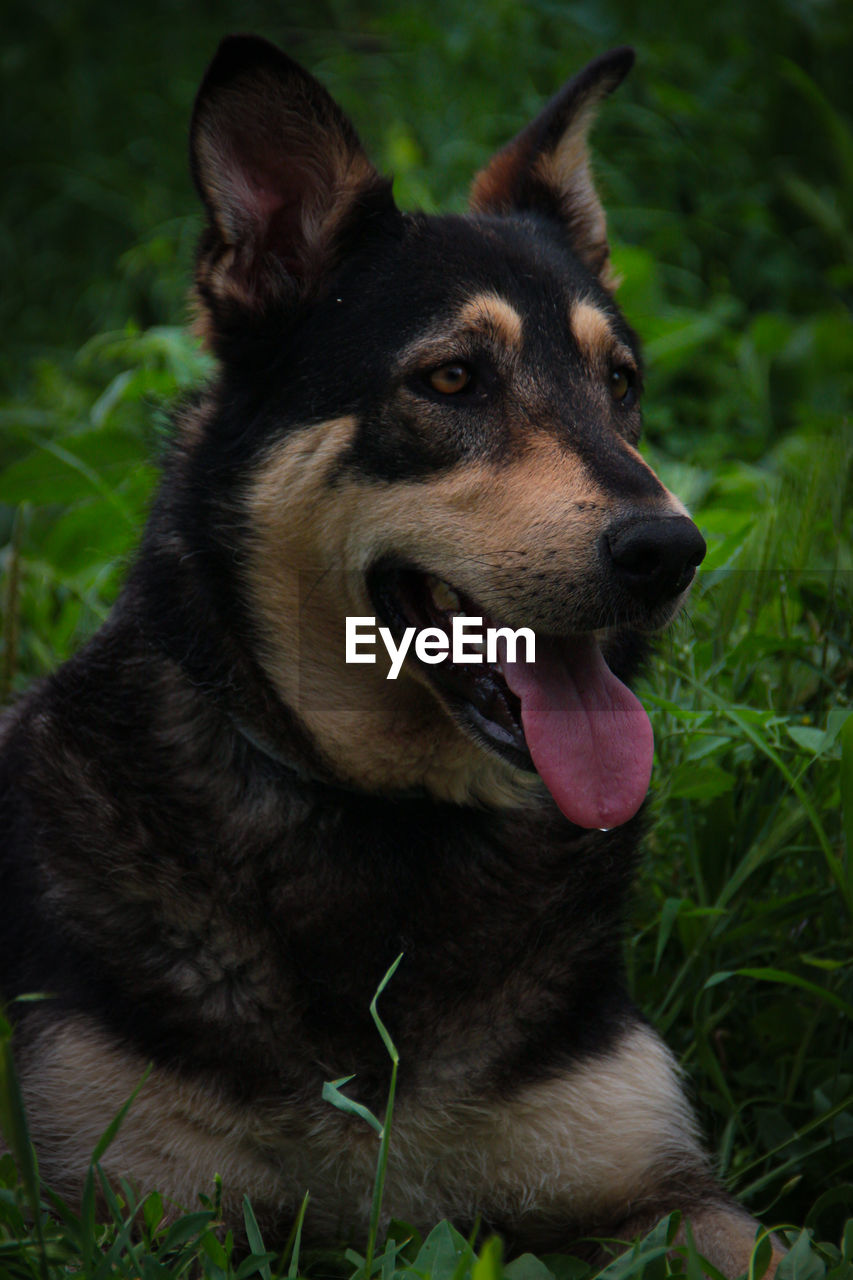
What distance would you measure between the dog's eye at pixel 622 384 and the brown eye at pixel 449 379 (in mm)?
390

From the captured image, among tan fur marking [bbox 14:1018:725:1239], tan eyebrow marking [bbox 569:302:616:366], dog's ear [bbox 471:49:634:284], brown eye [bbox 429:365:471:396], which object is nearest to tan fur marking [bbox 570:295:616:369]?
tan eyebrow marking [bbox 569:302:616:366]

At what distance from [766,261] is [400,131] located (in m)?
1.98

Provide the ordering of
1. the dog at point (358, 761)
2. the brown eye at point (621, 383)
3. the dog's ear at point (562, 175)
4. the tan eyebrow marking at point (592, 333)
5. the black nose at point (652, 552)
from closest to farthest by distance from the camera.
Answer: the black nose at point (652, 552)
the dog at point (358, 761)
the tan eyebrow marking at point (592, 333)
the brown eye at point (621, 383)
the dog's ear at point (562, 175)

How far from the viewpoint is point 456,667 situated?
2578 mm

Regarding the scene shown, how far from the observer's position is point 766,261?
6.59 m

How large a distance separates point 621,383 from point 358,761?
102cm

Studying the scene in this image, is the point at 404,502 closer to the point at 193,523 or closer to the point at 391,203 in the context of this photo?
the point at 193,523

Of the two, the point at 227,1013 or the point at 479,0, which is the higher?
the point at 479,0

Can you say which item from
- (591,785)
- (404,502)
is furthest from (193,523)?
(591,785)

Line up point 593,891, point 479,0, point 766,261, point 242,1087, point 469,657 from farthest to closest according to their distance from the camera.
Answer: point 479,0 → point 766,261 → point 593,891 → point 469,657 → point 242,1087

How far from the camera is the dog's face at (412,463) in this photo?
248cm

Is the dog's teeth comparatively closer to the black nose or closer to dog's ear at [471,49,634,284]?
the black nose

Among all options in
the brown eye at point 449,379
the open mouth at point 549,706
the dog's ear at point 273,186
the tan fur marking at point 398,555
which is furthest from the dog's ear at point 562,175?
the open mouth at point 549,706

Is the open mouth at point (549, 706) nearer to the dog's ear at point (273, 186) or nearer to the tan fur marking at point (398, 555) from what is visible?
the tan fur marking at point (398, 555)
